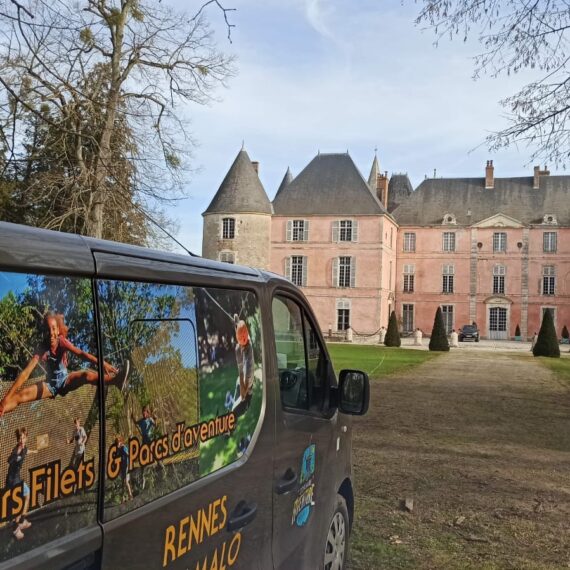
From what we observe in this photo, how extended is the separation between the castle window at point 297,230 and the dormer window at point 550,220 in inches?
688

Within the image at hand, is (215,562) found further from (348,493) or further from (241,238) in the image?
(241,238)

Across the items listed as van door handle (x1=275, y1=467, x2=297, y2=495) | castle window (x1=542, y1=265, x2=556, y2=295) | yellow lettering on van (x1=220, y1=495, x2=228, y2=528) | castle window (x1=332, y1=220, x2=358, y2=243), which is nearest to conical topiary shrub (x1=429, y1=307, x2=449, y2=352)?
castle window (x1=332, y1=220, x2=358, y2=243)

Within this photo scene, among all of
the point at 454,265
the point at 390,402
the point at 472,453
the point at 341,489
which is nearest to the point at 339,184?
the point at 454,265

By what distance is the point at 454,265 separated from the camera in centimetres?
4703

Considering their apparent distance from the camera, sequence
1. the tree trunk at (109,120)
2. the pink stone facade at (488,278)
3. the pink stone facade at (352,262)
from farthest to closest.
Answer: the pink stone facade at (488,278) → the pink stone facade at (352,262) → the tree trunk at (109,120)

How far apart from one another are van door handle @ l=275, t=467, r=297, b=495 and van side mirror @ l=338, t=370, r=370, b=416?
23.6 inches

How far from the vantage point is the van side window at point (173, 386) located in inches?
62.3

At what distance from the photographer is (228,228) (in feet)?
142

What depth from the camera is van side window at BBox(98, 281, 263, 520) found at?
5.19 ft

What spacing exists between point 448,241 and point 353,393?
46165mm

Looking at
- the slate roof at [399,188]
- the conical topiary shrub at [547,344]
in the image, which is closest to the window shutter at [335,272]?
the slate roof at [399,188]

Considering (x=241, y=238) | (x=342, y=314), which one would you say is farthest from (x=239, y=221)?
(x=342, y=314)

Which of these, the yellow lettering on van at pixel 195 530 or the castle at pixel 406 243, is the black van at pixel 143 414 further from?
the castle at pixel 406 243

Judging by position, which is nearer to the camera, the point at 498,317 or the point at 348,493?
the point at 348,493
